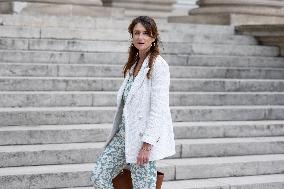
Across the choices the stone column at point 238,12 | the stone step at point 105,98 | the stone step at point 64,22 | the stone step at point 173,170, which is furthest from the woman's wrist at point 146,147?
the stone column at point 238,12

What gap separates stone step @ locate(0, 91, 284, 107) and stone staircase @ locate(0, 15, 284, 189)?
13 mm

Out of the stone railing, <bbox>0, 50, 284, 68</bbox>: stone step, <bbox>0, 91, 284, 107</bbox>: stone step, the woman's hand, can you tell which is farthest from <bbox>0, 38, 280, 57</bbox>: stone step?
the woman's hand

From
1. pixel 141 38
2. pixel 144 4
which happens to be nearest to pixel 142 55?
pixel 141 38

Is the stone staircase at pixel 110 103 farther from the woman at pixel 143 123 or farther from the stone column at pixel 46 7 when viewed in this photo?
the woman at pixel 143 123

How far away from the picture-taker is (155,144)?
4.46m

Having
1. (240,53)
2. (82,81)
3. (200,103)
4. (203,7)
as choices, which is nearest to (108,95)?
(82,81)

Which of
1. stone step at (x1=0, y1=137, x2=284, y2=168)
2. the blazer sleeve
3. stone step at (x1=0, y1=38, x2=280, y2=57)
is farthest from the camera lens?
stone step at (x1=0, y1=38, x2=280, y2=57)

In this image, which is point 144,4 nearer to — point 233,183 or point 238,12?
point 238,12

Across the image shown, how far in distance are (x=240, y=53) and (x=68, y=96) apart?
13.9 feet

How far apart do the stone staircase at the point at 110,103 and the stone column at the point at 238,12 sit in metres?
1.71

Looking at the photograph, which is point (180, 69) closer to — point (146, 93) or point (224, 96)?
point (224, 96)

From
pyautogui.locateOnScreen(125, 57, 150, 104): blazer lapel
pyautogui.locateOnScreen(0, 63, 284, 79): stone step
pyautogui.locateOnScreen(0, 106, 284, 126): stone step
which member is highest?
pyautogui.locateOnScreen(125, 57, 150, 104): blazer lapel

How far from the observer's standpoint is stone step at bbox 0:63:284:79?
8805 millimetres

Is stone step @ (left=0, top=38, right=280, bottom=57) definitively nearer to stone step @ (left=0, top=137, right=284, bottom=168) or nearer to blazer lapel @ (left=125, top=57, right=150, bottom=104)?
stone step @ (left=0, top=137, right=284, bottom=168)
